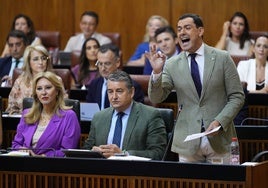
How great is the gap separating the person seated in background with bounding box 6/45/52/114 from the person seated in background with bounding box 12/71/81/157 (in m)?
1.42

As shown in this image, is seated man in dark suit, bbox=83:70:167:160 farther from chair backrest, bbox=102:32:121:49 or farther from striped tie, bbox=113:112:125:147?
chair backrest, bbox=102:32:121:49

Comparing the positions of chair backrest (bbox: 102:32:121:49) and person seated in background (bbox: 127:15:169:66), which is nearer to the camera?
person seated in background (bbox: 127:15:169:66)

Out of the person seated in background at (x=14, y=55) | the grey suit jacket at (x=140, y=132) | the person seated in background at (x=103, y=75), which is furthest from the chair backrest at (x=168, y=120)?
the person seated in background at (x=14, y=55)

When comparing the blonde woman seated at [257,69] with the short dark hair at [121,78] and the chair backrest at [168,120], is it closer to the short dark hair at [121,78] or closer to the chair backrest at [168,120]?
the chair backrest at [168,120]

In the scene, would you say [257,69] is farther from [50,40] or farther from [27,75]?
[50,40]

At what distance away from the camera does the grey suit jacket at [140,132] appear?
646 cm

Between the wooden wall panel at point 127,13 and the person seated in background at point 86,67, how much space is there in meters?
2.97

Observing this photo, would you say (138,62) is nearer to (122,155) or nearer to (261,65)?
(261,65)

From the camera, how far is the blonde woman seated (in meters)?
9.43

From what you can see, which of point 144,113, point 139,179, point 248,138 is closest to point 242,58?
point 248,138

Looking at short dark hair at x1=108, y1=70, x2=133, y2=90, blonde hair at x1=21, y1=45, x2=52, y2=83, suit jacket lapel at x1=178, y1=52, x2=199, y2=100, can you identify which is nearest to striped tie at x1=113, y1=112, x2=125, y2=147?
short dark hair at x1=108, y1=70, x2=133, y2=90

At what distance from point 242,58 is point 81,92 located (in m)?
2.16

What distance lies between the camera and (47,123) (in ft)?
Answer: 23.0

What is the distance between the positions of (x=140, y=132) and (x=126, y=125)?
12cm
